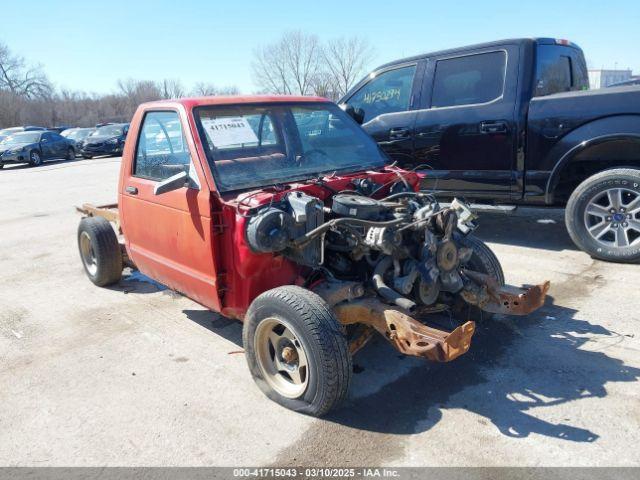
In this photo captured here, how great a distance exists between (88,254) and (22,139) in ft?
67.3

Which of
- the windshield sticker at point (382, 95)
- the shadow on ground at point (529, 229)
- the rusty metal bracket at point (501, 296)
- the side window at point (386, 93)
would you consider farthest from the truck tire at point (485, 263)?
the windshield sticker at point (382, 95)

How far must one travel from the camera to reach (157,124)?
4.21 metres

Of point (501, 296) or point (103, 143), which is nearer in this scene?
point (501, 296)

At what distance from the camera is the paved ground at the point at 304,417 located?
2.79 meters

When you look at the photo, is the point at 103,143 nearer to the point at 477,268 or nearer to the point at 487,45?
the point at 487,45

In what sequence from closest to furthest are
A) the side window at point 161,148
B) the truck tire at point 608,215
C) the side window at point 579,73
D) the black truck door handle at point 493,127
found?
the side window at point 161,148 < the truck tire at point 608,215 < the black truck door handle at point 493,127 < the side window at point 579,73

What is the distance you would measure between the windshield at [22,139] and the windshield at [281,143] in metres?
22.1

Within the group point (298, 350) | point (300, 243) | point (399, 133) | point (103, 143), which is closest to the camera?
point (298, 350)

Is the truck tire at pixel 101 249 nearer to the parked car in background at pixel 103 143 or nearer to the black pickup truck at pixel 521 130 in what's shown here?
the black pickup truck at pixel 521 130

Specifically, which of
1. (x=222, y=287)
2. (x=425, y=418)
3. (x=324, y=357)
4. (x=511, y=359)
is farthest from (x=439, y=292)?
(x=222, y=287)

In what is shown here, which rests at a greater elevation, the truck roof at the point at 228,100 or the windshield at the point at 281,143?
the truck roof at the point at 228,100

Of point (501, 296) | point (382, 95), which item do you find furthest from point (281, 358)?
point (382, 95)

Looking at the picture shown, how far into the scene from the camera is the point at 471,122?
5996 millimetres

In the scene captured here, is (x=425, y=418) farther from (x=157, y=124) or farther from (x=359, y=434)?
(x=157, y=124)
